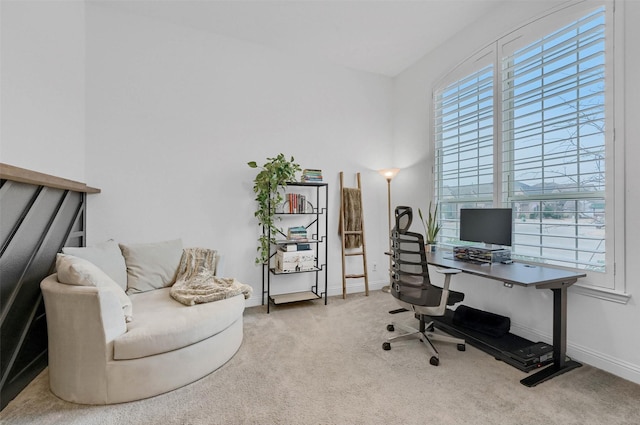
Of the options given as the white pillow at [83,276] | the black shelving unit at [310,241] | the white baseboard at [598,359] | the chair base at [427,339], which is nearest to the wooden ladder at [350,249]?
the black shelving unit at [310,241]

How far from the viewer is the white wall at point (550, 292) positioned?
6.68ft

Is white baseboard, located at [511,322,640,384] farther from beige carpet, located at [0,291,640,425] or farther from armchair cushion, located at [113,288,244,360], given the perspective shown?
armchair cushion, located at [113,288,244,360]

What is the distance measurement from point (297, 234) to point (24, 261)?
242 cm

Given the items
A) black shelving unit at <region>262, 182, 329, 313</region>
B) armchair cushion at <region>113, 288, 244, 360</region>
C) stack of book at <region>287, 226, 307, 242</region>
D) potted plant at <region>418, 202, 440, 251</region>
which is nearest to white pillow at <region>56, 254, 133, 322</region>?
armchair cushion at <region>113, 288, 244, 360</region>

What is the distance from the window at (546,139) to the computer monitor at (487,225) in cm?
25

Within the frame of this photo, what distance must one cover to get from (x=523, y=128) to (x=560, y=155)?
433mm

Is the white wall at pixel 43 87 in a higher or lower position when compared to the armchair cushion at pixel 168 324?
higher

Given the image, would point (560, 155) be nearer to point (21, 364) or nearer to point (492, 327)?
point (492, 327)

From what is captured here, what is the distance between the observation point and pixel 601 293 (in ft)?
7.15

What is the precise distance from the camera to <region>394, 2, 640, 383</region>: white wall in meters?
2.04

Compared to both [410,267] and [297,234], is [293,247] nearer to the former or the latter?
[297,234]

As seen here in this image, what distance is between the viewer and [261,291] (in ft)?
12.0

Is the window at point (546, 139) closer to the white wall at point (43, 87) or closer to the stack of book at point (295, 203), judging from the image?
the stack of book at point (295, 203)

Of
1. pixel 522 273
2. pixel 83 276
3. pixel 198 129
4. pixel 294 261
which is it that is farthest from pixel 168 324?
pixel 522 273
